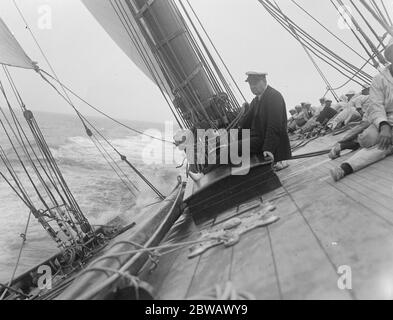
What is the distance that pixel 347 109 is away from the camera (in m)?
7.68

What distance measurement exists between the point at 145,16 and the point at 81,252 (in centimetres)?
354

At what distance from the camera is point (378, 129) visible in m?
3.36

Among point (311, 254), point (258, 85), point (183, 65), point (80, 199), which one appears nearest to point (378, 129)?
point (258, 85)

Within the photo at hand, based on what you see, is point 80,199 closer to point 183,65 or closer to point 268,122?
point 183,65

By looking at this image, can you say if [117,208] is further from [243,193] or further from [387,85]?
[387,85]

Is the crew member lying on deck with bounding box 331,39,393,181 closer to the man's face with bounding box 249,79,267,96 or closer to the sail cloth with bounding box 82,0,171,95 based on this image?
the man's face with bounding box 249,79,267,96

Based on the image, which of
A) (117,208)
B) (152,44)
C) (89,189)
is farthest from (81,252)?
(89,189)

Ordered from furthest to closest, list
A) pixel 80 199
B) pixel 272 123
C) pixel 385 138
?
pixel 80 199 < pixel 272 123 < pixel 385 138

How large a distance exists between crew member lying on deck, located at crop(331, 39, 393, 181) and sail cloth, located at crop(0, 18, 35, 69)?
6.47m

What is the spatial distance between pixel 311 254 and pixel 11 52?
7588 mm

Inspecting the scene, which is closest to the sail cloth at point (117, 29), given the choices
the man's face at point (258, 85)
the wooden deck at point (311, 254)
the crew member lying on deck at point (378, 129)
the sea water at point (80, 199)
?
the sea water at point (80, 199)

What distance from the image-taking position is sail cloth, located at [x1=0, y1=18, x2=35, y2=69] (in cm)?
730

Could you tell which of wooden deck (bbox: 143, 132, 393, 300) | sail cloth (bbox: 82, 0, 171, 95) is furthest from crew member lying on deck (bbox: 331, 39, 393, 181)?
sail cloth (bbox: 82, 0, 171, 95)
